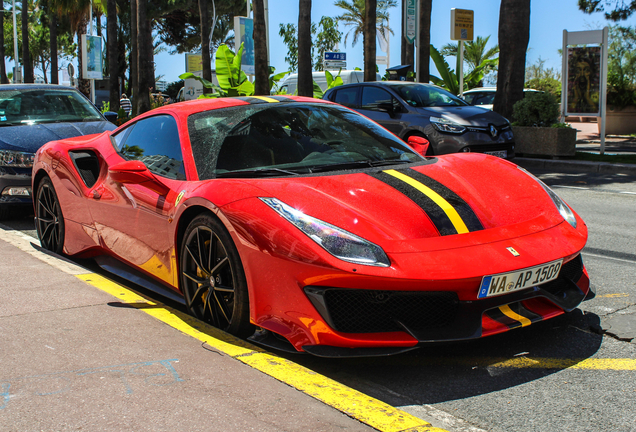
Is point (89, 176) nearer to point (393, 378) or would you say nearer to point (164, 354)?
point (164, 354)

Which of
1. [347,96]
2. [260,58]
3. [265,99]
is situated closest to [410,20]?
[260,58]

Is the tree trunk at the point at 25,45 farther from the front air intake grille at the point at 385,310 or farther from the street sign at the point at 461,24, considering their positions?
the front air intake grille at the point at 385,310

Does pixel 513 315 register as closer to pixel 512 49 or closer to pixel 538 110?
pixel 538 110

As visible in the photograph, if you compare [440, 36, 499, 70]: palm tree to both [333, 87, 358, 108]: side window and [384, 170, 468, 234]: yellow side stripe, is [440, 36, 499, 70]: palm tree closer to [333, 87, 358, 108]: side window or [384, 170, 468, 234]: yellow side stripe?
[333, 87, 358, 108]: side window

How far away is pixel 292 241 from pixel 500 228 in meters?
1.03

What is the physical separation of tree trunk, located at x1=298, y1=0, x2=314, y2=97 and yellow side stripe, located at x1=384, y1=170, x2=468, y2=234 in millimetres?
15244

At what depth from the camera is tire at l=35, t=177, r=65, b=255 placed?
5.54 m

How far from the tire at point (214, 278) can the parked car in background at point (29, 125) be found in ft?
14.5

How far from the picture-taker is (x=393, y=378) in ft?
10.1

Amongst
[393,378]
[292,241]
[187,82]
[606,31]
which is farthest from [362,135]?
[187,82]

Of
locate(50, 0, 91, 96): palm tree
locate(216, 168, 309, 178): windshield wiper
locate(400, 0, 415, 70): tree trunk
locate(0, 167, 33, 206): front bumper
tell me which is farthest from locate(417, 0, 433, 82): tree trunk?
locate(50, 0, 91, 96): palm tree

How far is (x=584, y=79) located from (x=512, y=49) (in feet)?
5.73

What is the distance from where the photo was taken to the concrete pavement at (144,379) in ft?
8.42

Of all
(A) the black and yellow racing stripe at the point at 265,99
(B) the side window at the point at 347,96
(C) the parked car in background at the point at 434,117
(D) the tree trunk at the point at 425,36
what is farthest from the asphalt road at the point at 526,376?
(D) the tree trunk at the point at 425,36
